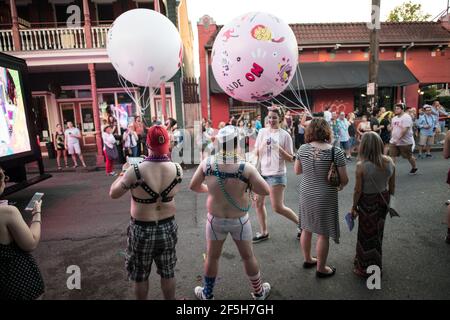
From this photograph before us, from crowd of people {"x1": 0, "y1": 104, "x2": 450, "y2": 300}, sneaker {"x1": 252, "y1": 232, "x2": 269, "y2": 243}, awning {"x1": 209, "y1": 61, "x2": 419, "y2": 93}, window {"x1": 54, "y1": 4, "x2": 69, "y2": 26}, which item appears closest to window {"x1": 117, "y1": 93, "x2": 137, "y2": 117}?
awning {"x1": 209, "y1": 61, "x2": 419, "y2": 93}

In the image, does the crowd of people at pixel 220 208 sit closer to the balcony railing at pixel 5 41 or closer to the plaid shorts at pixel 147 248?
the plaid shorts at pixel 147 248

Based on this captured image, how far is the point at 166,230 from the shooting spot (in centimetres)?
235

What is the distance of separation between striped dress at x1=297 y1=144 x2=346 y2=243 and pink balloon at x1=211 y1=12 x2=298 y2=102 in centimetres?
120

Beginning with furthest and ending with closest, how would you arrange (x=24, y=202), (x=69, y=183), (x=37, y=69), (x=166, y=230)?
(x=37, y=69) < (x=69, y=183) < (x=24, y=202) < (x=166, y=230)

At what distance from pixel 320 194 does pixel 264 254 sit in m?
1.12

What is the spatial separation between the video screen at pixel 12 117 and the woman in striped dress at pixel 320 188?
5.64 meters

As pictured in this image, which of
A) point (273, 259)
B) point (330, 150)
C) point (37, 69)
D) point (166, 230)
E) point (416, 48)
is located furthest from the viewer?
point (416, 48)

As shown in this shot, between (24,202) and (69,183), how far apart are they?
175 centimetres

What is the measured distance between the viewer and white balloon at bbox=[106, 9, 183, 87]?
13.4ft

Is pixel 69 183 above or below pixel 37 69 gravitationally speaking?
below

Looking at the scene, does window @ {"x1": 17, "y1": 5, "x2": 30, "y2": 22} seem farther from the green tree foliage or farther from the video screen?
the green tree foliage
